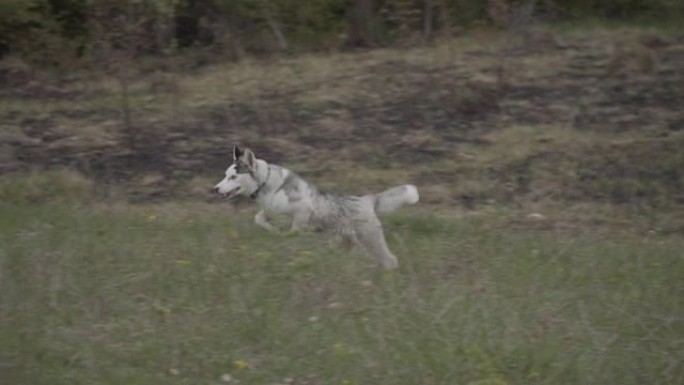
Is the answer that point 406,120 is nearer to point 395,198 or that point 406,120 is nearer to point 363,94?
point 363,94

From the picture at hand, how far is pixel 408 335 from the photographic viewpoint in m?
7.83

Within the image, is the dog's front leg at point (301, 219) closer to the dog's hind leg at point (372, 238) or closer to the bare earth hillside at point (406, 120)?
the dog's hind leg at point (372, 238)

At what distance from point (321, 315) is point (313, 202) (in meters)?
3.97

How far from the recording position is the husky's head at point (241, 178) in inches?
510

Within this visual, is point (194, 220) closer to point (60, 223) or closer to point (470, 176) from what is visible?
point (60, 223)

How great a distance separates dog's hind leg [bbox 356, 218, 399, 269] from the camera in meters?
11.0

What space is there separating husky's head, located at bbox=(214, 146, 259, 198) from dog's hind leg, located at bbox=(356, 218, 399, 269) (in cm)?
176

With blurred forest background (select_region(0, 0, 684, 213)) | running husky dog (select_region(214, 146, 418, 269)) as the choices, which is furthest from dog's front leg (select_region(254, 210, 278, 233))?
blurred forest background (select_region(0, 0, 684, 213))

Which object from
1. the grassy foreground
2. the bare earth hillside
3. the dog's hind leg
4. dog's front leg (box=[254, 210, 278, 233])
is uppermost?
the grassy foreground

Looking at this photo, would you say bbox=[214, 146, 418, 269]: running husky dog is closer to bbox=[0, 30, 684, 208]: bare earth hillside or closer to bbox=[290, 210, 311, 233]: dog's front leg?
bbox=[290, 210, 311, 233]: dog's front leg

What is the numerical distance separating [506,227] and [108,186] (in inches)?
228

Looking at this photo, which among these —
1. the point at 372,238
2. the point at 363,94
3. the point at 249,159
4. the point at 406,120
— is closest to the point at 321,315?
the point at 372,238

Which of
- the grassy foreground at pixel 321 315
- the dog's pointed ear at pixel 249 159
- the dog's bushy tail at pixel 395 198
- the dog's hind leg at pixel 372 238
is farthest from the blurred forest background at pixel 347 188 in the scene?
the dog's pointed ear at pixel 249 159

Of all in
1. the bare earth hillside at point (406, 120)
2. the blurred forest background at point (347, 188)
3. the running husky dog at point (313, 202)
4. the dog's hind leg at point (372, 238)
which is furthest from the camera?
the bare earth hillside at point (406, 120)
